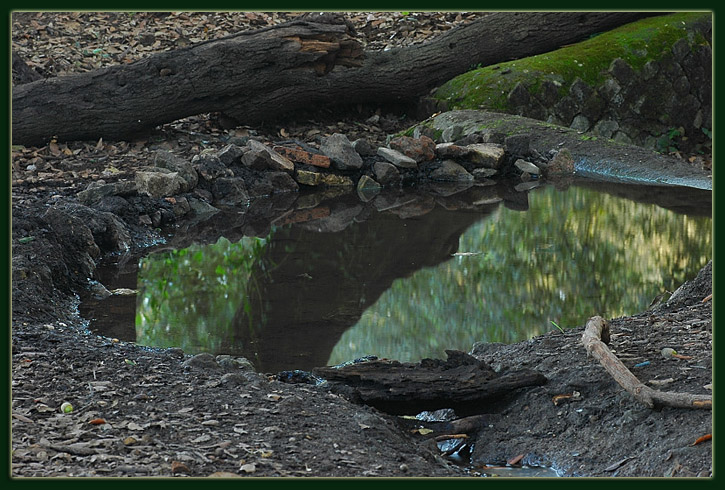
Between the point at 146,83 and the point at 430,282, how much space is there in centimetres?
562

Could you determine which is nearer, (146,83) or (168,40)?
(146,83)

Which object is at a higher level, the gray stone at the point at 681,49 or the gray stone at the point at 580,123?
the gray stone at the point at 681,49

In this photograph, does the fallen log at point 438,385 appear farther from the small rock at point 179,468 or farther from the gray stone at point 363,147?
the gray stone at point 363,147

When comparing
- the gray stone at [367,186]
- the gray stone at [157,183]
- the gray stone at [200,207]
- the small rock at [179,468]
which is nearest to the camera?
the small rock at [179,468]

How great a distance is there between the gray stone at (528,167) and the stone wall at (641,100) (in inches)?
62.5

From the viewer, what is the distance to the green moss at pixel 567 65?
10812 millimetres

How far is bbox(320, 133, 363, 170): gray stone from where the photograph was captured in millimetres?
9016

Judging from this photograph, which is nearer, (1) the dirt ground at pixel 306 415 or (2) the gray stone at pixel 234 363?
(1) the dirt ground at pixel 306 415

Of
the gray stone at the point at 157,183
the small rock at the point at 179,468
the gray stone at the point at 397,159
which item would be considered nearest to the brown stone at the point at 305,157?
the gray stone at the point at 397,159

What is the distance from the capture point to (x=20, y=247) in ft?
17.3

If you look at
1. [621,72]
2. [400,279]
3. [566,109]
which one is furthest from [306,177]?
[621,72]

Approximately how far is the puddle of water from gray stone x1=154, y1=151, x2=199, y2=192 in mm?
660

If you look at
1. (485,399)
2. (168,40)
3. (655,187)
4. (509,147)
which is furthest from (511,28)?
(485,399)

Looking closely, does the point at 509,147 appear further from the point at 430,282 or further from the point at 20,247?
the point at 20,247
